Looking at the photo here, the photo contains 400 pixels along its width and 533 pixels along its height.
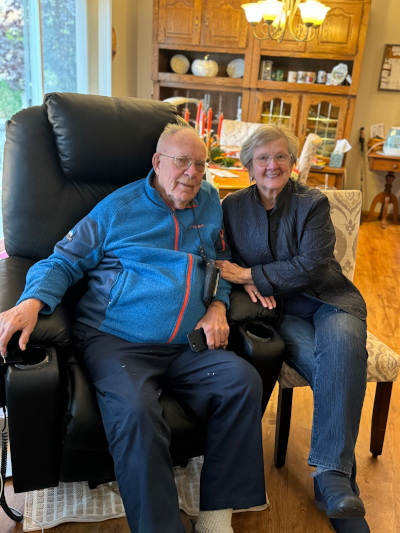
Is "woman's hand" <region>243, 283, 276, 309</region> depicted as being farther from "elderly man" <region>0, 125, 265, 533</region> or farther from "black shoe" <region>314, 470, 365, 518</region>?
"black shoe" <region>314, 470, 365, 518</region>

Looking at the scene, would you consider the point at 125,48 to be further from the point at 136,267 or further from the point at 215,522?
the point at 215,522

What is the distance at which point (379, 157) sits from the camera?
15.2ft

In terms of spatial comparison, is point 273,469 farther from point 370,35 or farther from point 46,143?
point 370,35

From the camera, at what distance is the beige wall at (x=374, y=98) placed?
15.1 ft

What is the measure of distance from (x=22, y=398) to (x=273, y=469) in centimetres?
95

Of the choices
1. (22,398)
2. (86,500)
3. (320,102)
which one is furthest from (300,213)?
(320,102)

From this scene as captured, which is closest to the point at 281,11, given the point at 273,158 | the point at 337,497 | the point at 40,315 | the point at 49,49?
the point at 49,49

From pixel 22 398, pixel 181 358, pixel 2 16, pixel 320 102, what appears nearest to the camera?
pixel 22 398

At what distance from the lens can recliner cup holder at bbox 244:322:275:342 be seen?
58.3 inches

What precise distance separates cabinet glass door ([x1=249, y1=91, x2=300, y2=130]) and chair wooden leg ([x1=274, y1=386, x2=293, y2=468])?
3481mm

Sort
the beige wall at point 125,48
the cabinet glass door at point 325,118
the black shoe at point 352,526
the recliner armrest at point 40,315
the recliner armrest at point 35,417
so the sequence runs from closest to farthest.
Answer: the recliner armrest at point 35,417 → the recliner armrest at point 40,315 → the black shoe at point 352,526 → the beige wall at point 125,48 → the cabinet glass door at point 325,118

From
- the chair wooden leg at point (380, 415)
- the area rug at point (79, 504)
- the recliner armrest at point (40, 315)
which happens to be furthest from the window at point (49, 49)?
the chair wooden leg at point (380, 415)

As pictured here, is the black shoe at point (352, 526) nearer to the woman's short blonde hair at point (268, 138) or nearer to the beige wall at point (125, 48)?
the woman's short blonde hair at point (268, 138)

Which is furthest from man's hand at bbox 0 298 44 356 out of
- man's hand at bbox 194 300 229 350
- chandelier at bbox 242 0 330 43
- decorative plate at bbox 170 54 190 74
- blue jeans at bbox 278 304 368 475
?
decorative plate at bbox 170 54 190 74
